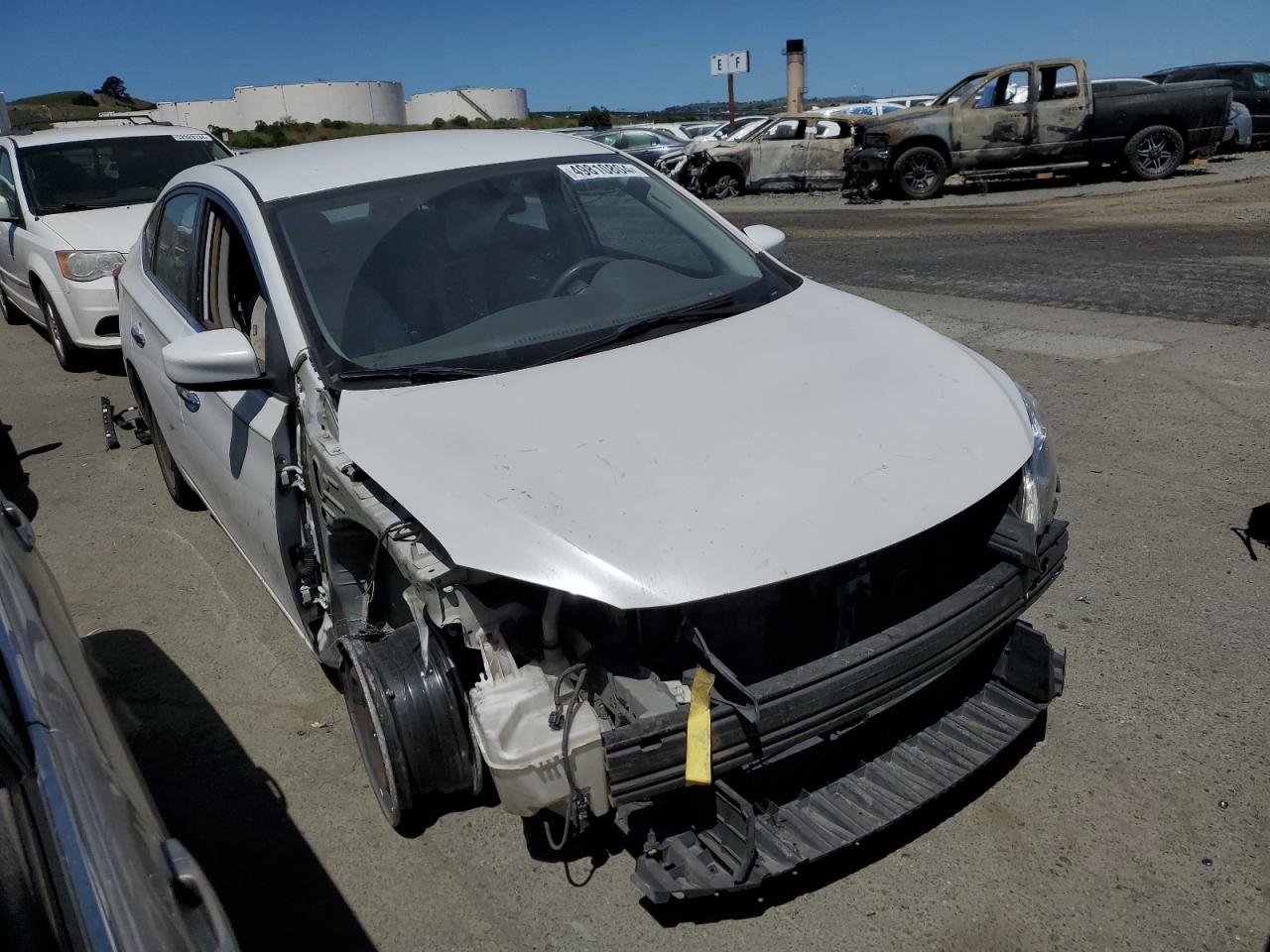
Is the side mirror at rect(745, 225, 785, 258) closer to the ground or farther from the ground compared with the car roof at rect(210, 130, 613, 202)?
closer to the ground

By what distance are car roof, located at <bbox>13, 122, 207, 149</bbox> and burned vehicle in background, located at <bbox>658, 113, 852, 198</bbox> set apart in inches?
489

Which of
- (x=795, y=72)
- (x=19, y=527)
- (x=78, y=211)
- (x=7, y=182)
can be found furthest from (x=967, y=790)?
(x=795, y=72)

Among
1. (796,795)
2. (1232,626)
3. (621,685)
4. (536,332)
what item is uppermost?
(536,332)

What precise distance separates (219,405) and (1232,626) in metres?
3.73

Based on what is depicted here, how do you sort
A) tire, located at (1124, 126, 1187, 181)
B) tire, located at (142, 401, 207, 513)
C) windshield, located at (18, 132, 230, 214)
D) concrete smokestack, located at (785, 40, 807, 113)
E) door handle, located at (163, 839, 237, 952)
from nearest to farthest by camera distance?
door handle, located at (163, 839, 237, 952)
tire, located at (142, 401, 207, 513)
windshield, located at (18, 132, 230, 214)
tire, located at (1124, 126, 1187, 181)
concrete smokestack, located at (785, 40, 807, 113)

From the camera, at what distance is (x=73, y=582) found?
4.62 m

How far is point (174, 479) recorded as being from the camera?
17.1ft

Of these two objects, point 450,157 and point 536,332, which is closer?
point 536,332

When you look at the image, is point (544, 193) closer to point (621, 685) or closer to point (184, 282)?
point (184, 282)

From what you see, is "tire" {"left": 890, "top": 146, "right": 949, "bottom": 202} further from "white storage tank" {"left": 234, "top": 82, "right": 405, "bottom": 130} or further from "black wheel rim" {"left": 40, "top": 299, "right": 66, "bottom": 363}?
"white storage tank" {"left": 234, "top": 82, "right": 405, "bottom": 130}

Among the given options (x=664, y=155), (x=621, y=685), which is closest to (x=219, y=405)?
(x=621, y=685)

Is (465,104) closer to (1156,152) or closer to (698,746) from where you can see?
(1156,152)

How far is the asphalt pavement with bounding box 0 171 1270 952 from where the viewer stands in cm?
252

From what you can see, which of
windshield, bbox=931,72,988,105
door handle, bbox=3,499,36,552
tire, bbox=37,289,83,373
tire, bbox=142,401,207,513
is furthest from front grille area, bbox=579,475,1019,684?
windshield, bbox=931,72,988,105
